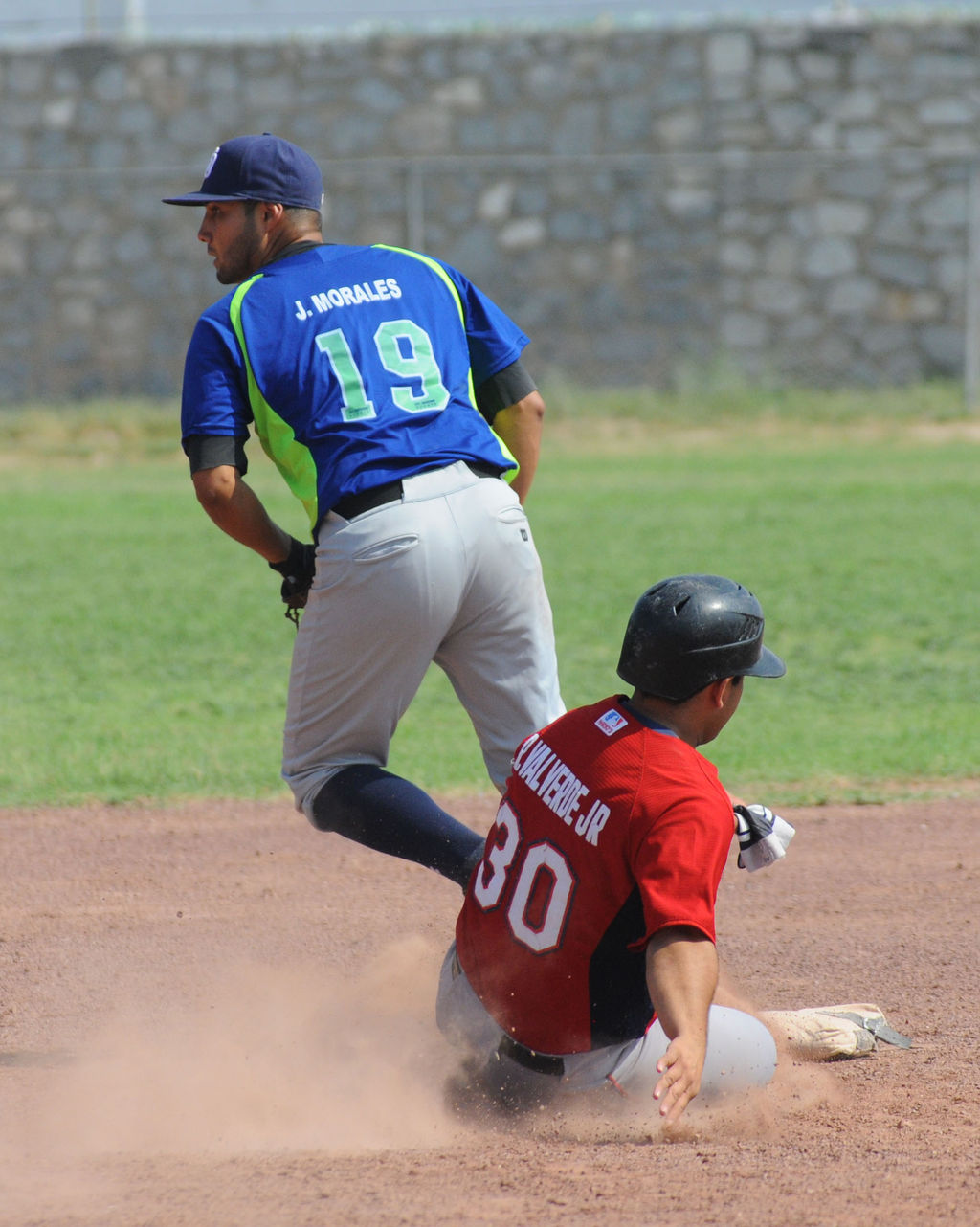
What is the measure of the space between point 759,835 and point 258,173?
1978 mm

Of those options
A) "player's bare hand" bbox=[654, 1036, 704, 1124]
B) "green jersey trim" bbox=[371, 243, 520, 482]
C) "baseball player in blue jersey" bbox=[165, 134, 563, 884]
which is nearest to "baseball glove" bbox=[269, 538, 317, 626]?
"baseball player in blue jersey" bbox=[165, 134, 563, 884]

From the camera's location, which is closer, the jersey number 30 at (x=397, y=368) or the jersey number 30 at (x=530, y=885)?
the jersey number 30 at (x=530, y=885)

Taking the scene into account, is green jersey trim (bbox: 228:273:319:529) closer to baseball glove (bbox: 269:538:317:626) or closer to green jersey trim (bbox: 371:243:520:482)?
baseball glove (bbox: 269:538:317:626)

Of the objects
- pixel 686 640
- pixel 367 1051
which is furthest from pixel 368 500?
pixel 367 1051

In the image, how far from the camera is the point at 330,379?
3.65m

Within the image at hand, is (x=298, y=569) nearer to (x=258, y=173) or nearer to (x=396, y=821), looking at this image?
(x=396, y=821)

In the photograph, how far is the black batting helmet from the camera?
3.01 metres

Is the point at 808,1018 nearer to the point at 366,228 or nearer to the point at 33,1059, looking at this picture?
the point at 33,1059

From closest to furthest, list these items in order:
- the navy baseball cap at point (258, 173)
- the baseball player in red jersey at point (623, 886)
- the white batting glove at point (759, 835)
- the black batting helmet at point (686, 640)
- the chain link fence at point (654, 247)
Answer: the baseball player in red jersey at point (623, 886)
the black batting helmet at point (686, 640)
the white batting glove at point (759, 835)
the navy baseball cap at point (258, 173)
the chain link fence at point (654, 247)

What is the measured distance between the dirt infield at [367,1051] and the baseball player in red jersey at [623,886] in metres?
0.16

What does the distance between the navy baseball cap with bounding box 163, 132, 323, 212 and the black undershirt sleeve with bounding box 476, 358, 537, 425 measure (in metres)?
0.67

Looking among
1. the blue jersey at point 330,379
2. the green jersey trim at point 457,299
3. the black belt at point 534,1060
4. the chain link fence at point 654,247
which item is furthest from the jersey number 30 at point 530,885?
the chain link fence at point 654,247

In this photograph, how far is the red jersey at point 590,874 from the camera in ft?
9.45

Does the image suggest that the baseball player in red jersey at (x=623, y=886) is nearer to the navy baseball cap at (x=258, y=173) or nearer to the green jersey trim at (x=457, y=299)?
the green jersey trim at (x=457, y=299)
